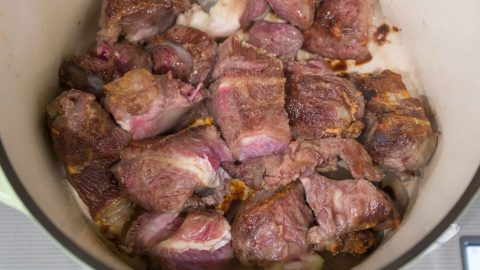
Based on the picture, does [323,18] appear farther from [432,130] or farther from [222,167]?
[222,167]

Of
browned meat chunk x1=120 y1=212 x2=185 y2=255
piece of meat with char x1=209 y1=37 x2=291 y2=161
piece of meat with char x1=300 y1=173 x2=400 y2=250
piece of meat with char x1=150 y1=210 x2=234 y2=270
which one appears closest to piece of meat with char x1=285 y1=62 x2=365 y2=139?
piece of meat with char x1=209 y1=37 x2=291 y2=161

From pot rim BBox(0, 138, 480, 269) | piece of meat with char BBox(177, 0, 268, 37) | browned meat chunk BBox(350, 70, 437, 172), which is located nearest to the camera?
pot rim BBox(0, 138, 480, 269)

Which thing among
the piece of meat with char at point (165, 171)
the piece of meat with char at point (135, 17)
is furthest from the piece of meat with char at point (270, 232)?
the piece of meat with char at point (135, 17)

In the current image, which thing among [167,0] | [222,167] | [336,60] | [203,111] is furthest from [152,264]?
[336,60]

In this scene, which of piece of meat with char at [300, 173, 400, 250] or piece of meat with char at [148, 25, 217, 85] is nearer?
piece of meat with char at [300, 173, 400, 250]

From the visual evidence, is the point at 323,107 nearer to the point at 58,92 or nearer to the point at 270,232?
the point at 270,232

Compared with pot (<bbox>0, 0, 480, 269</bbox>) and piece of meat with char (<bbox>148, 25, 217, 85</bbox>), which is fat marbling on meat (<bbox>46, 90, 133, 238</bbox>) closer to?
pot (<bbox>0, 0, 480, 269</bbox>)
